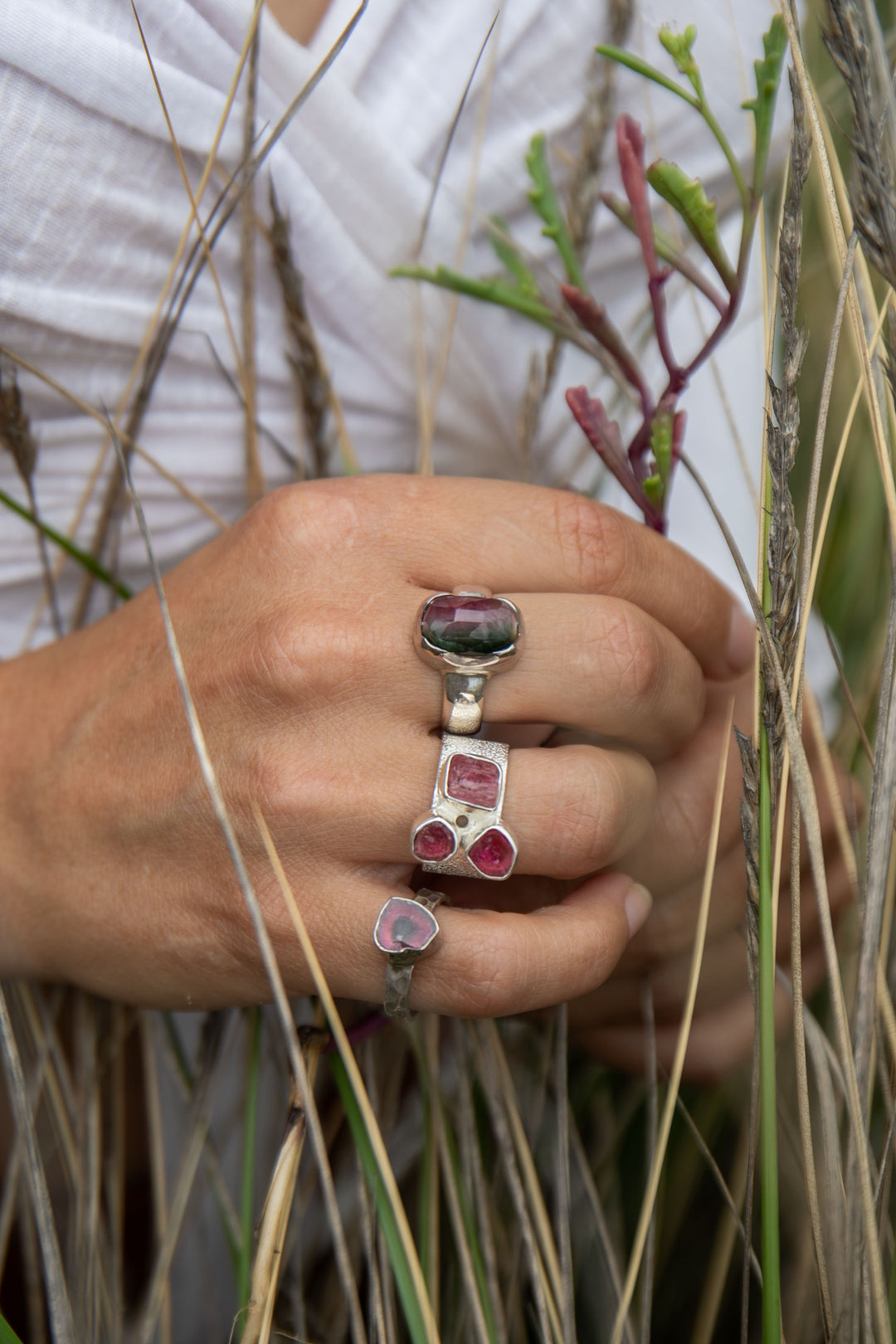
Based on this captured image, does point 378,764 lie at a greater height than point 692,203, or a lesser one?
lesser

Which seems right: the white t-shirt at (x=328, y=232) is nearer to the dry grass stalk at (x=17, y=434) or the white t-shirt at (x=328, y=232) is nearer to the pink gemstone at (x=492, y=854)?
the dry grass stalk at (x=17, y=434)

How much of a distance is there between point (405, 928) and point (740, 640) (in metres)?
0.30

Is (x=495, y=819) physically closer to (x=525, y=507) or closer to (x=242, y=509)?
(x=525, y=507)

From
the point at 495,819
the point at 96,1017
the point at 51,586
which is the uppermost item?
the point at 51,586

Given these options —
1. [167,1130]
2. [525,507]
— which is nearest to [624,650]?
[525,507]

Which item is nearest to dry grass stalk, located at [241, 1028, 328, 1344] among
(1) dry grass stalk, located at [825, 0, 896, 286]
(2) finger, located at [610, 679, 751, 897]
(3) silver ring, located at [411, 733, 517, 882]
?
(3) silver ring, located at [411, 733, 517, 882]

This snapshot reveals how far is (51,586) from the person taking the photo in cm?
71

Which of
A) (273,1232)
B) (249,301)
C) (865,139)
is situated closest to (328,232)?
(249,301)

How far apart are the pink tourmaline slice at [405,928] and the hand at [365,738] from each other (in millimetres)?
14

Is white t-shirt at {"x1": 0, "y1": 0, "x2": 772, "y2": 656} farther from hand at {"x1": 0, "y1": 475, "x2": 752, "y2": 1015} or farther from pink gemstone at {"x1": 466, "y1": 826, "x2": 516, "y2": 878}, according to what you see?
pink gemstone at {"x1": 466, "y1": 826, "x2": 516, "y2": 878}

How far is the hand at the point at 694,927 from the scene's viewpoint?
570mm

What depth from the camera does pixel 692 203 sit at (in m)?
0.42

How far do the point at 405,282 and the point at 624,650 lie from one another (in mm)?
403

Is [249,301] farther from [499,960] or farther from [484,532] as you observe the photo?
[499,960]
